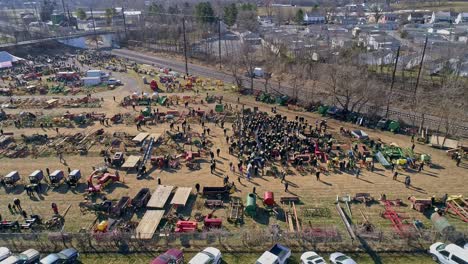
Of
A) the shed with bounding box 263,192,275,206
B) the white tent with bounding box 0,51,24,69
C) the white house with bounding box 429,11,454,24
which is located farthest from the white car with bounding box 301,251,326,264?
the white house with bounding box 429,11,454,24

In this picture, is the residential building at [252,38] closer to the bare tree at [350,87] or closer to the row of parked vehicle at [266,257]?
the bare tree at [350,87]

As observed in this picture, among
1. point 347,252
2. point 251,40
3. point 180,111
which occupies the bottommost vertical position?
point 347,252

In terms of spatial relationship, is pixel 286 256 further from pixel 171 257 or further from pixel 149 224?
pixel 149 224

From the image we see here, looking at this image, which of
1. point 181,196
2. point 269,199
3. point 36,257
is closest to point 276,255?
point 269,199

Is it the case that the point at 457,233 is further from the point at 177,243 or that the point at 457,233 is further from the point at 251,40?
the point at 251,40

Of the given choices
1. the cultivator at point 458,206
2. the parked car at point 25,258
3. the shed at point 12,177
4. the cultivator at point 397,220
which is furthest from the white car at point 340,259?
the shed at point 12,177

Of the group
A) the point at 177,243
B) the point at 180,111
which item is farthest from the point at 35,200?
the point at 180,111

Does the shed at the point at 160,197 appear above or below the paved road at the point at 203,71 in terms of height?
below
